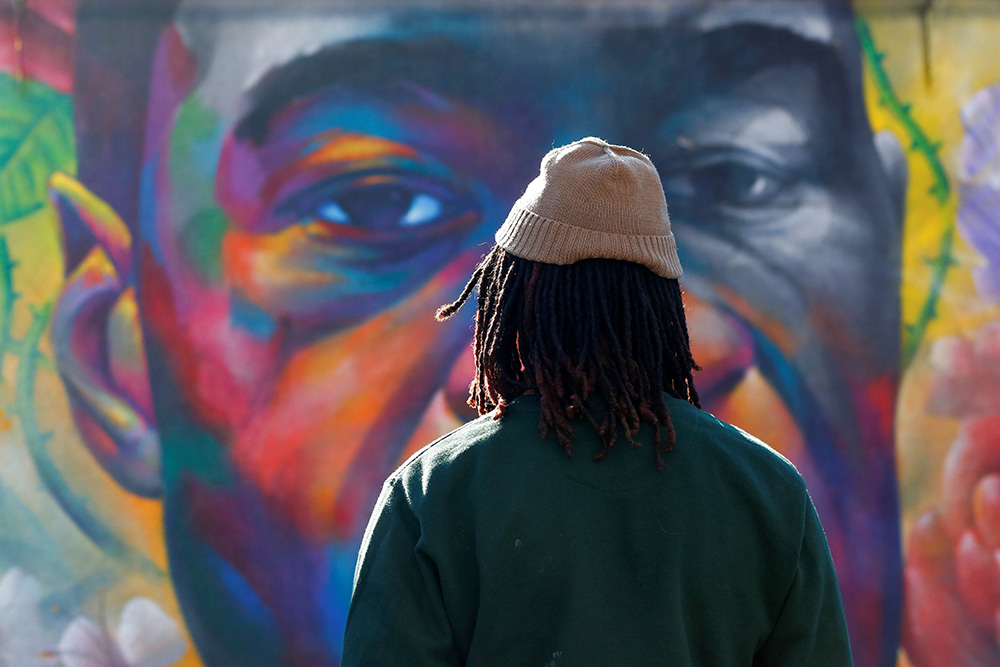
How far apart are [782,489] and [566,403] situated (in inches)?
12.6

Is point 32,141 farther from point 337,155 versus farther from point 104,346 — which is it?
point 337,155

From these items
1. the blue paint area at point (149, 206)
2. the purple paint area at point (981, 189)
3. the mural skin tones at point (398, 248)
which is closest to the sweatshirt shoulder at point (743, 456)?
the mural skin tones at point (398, 248)

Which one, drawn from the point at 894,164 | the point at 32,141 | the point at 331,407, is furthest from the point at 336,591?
the point at 894,164

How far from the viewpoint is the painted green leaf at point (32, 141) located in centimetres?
300

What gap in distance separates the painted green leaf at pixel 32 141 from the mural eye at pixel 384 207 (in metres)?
0.83

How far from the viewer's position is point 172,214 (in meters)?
3.00

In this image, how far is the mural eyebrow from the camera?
9.85 feet

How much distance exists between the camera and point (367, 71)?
118 inches

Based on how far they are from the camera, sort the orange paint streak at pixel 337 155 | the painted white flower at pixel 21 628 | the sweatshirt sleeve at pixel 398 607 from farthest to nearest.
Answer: the orange paint streak at pixel 337 155
the painted white flower at pixel 21 628
the sweatshirt sleeve at pixel 398 607

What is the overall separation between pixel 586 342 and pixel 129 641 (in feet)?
7.40

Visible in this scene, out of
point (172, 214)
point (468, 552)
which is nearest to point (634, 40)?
point (172, 214)

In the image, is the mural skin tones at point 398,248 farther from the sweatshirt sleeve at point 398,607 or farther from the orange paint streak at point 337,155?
the sweatshirt sleeve at point 398,607

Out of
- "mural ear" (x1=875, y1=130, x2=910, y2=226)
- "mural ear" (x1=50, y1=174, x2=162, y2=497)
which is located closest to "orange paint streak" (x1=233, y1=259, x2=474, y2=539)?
"mural ear" (x1=50, y1=174, x2=162, y2=497)

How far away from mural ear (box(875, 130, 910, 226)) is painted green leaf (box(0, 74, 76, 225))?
254cm
